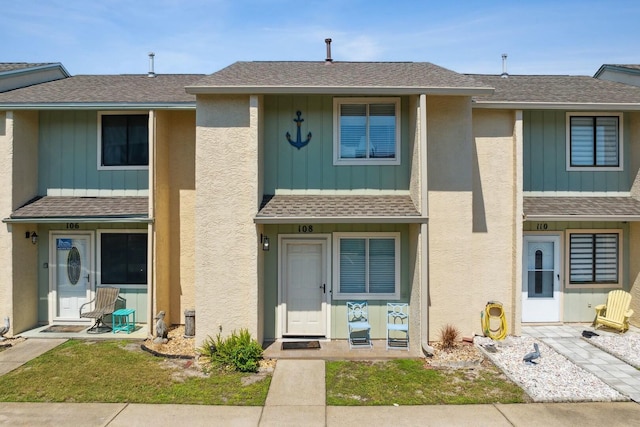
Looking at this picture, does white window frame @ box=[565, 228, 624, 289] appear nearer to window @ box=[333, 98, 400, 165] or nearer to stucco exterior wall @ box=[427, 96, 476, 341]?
stucco exterior wall @ box=[427, 96, 476, 341]

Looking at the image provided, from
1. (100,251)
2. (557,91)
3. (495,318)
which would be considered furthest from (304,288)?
(557,91)

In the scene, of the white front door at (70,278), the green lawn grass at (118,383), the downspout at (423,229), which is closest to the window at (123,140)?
the white front door at (70,278)

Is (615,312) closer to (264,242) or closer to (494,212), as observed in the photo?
(494,212)

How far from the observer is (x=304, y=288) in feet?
30.5

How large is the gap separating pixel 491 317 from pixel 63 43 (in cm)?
1592

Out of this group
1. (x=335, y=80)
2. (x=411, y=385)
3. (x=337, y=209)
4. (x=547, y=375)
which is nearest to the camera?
(x=411, y=385)

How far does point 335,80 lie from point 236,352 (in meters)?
6.09

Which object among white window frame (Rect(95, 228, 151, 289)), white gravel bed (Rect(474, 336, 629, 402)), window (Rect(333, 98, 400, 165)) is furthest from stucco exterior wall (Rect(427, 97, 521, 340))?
white window frame (Rect(95, 228, 151, 289))

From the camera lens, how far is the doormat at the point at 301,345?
342 inches

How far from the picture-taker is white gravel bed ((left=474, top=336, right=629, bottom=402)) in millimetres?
6512

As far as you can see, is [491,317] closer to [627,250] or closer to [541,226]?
[541,226]

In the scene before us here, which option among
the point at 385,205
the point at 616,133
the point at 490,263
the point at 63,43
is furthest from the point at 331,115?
the point at 63,43

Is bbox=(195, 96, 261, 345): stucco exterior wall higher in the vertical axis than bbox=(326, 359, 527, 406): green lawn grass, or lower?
higher

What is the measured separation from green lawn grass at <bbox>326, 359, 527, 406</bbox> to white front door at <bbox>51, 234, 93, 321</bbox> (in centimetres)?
679
